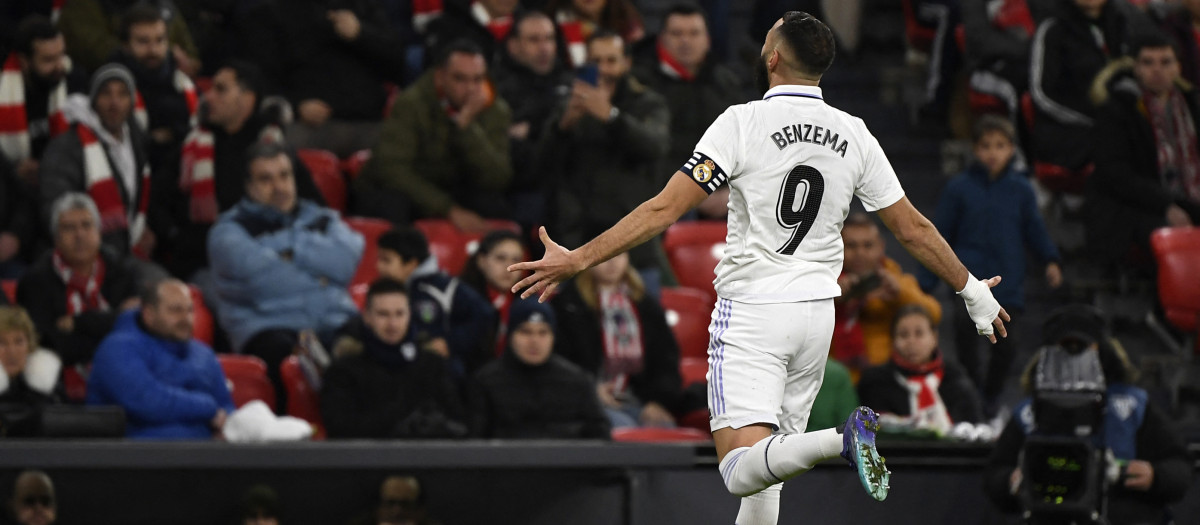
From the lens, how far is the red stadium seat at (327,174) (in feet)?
31.7

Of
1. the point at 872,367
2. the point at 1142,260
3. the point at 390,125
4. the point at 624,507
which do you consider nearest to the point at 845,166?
the point at 624,507

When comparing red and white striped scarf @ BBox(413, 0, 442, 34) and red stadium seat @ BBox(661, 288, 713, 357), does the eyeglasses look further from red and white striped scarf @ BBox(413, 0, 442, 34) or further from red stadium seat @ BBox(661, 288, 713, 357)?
red and white striped scarf @ BBox(413, 0, 442, 34)

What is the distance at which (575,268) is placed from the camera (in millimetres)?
4742

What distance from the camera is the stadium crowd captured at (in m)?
7.73

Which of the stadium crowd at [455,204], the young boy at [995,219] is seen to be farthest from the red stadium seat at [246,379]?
the young boy at [995,219]

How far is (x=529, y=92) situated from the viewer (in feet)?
32.7

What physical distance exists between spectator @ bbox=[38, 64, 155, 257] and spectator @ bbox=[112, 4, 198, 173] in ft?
0.70

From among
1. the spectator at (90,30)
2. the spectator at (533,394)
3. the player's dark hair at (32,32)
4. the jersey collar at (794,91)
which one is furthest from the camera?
the spectator at (90,30)

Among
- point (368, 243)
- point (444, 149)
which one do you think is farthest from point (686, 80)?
point (368, 243)

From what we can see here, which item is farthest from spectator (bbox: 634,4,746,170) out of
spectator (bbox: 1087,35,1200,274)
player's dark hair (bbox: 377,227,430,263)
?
spectator (bbox: 1087,35,1200,274)

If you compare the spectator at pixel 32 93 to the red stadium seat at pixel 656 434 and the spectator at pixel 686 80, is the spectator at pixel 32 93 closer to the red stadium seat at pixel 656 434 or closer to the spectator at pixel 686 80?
the spectator at pixel 686 80

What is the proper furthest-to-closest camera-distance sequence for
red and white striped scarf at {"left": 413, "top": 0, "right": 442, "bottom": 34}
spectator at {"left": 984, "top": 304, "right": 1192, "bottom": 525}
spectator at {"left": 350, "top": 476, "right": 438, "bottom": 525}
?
red and white striped scarf at {"left": 413, "top": 0, "right": 442, "bottom": 34}, spectator at {"left": 984, "top": 304, "right": 1192, "bottom": 525}, spectator at {"left": 350, "top": 476, "right": 438, "bottom": 525}

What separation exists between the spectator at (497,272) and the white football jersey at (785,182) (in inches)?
138

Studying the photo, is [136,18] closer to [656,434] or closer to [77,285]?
[77,285]
